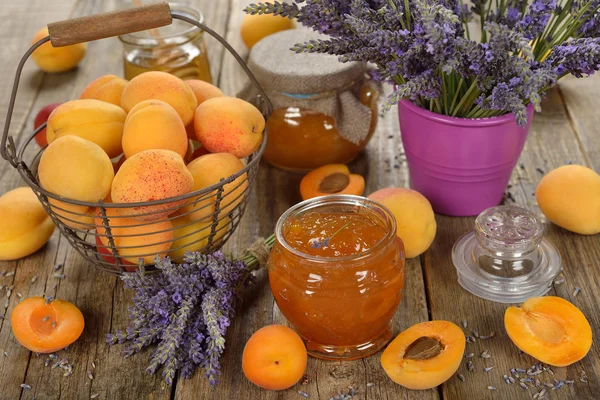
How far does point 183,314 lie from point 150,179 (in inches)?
7.7

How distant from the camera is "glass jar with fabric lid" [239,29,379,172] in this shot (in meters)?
1.38

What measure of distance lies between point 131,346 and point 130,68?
2.29 ft

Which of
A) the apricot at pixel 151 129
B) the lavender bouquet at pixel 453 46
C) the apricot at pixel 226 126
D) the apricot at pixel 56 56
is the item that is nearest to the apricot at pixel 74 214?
the apricot at pixel 151 129

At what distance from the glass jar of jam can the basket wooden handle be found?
39 cm

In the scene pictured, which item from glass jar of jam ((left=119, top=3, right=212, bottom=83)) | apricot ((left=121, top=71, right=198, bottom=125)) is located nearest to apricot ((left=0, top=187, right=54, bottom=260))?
apricot ((left=121, top=71, right=198, bottom=125))

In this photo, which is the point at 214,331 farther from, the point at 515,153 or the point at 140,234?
the point at 515,153

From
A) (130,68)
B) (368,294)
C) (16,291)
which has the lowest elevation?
(16,291)

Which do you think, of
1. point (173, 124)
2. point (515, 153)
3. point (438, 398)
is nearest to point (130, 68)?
point (173, 124)

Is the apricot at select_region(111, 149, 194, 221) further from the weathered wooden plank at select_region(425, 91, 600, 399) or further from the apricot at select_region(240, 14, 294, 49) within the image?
the apricot at select_region(240, 14, 294, 49)

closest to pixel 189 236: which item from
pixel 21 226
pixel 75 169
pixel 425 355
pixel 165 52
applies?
pixel 75 169

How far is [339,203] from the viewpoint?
1087 millimetres

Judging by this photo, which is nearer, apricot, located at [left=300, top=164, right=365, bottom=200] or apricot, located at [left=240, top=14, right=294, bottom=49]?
apricot, located at [left=300, top=164, right=365, bottom=200]

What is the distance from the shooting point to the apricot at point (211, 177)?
112cm

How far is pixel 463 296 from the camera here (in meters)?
1.15
